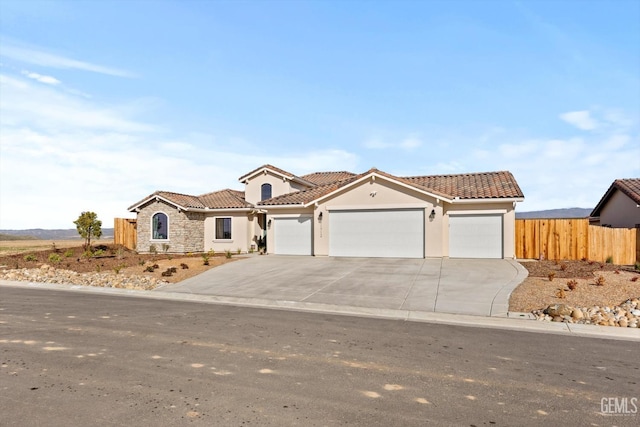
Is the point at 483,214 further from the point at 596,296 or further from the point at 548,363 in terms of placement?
the point at 548,363

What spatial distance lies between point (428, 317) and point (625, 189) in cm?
2231

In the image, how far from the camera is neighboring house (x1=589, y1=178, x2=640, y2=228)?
24969mm

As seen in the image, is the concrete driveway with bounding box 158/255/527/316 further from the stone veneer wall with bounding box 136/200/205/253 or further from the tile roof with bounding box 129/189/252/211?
the stone veneer wall with bounding box 136/200/205/253

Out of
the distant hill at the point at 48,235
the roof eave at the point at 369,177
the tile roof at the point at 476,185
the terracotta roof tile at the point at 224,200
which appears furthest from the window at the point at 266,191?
the distant hill at the point at 48,235

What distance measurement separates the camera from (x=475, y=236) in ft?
72.6

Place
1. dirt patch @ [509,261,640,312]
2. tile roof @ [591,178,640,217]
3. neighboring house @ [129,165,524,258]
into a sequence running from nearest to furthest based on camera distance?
dirt patch @ [509,261,640,312] < neighboring house @ [129,165,524,258] < tile roof @ [591,178,640,217]

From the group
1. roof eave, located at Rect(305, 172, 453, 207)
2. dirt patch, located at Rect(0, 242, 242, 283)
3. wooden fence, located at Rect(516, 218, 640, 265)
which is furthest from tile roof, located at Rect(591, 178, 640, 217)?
dirt patch, located at Rect(0, 242, 242, 283)

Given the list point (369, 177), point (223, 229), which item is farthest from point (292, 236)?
point (223, 229)

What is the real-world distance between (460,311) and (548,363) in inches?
179

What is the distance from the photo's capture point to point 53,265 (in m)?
22.7

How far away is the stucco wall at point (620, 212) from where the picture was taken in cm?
2531

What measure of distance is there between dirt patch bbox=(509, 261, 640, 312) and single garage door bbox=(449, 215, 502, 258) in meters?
3.74

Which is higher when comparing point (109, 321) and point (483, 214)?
point (483, 214)

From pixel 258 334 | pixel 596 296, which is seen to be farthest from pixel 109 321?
pixel 596 296
